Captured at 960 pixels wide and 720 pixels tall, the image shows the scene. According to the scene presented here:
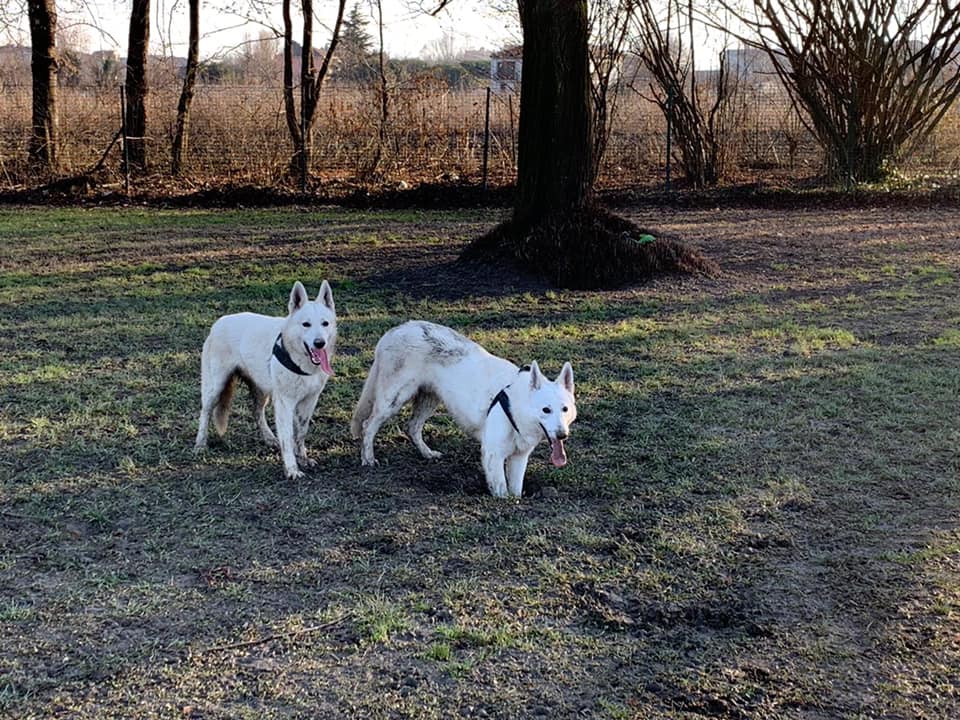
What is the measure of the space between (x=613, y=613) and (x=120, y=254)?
10075 mm

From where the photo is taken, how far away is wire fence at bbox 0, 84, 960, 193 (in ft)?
61.6

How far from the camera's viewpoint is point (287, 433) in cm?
526

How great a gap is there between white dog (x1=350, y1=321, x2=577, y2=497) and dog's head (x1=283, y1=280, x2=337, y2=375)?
1.41 feet

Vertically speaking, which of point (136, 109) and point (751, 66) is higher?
point (751, 66)

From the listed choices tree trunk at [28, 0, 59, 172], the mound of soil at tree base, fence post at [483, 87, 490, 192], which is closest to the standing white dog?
the mound of soil at tree base

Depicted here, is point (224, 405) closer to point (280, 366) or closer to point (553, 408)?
point (280, 366)

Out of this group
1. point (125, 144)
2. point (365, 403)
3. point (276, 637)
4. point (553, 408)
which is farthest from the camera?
point (125, 144)

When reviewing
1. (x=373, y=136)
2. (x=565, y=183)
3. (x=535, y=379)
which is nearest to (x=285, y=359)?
(x=535, y=379)

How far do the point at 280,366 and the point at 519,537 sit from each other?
1.60 m

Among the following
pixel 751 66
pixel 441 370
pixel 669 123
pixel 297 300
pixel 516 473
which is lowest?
pixel 516 473

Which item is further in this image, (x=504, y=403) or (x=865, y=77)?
(x=865, y=77)

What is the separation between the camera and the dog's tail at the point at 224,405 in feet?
18.5

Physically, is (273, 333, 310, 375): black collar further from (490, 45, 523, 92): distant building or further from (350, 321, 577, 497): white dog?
(490, 45, 523, 92): distant building

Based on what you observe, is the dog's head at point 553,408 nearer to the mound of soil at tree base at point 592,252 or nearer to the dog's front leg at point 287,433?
the dog's front leg at point 287,433
